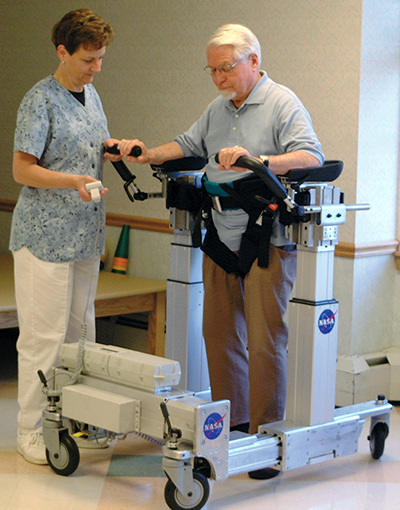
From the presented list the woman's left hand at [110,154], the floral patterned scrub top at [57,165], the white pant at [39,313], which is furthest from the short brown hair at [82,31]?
the white pant at [39,313]

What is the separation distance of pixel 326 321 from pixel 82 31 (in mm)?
1241

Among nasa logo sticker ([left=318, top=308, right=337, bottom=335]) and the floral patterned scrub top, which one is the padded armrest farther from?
the floral patterned scrub top

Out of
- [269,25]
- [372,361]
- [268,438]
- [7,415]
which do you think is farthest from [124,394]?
[269,25]

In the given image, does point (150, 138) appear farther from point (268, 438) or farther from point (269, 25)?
point (268, 438)

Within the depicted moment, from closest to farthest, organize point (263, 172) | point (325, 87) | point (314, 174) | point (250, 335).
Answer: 1. point (263, 172)
2. point (314, 174)
3. point (250, 335)
4. point (325, 87)

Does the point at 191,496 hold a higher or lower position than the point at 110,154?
lower

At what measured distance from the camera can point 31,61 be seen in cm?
497

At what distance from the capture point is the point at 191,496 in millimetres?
2168

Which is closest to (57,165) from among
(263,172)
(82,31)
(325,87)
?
(82,31)

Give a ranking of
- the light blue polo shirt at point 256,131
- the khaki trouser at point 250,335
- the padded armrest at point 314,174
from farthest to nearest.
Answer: the khaki trouser at point 250,335, the light blue polo shirt at point 256,131, the padded armrest at point 314,174

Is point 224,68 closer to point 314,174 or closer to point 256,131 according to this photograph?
point 256,131

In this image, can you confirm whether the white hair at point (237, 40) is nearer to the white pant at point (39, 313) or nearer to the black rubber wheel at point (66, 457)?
the white pant at point (39, 313)

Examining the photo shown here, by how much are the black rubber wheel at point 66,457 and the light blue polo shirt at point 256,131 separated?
868 mm

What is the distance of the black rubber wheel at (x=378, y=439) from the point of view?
270cm
